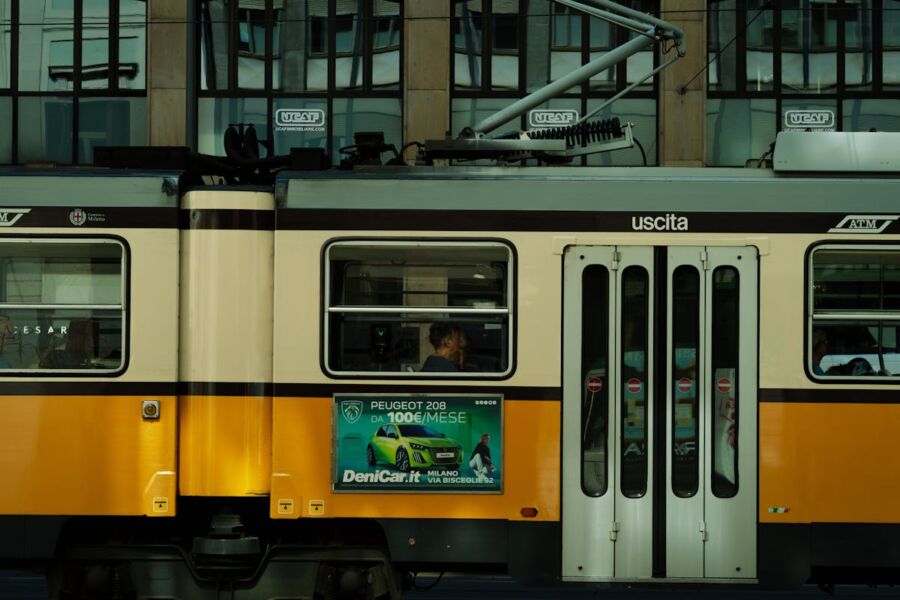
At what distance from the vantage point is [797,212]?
28.2ft

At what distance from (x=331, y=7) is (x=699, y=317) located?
12689 millimetres

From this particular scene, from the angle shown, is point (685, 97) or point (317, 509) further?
point (685, 97)

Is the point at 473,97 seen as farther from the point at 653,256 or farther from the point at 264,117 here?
the point at 653,256

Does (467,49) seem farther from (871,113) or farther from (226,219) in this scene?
(226,219)

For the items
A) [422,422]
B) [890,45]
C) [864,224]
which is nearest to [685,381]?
[864,224]

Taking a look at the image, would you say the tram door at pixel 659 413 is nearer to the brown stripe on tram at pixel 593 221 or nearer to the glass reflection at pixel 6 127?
the brown stripe on tram at pixel 593 221

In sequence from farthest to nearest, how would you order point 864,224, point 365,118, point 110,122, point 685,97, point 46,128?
point 46,128 → point 110,122 → point 365,118 → point 685,97 → point 864,224

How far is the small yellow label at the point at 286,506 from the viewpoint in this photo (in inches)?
336

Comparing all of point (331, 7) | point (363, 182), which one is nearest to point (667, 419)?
point (363, 182)

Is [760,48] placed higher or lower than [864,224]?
higher

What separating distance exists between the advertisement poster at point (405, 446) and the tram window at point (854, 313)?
235cm

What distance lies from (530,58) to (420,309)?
11736mm

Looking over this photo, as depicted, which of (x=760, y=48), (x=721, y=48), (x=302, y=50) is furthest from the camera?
(x=302, y=50)

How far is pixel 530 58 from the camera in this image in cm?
1959
